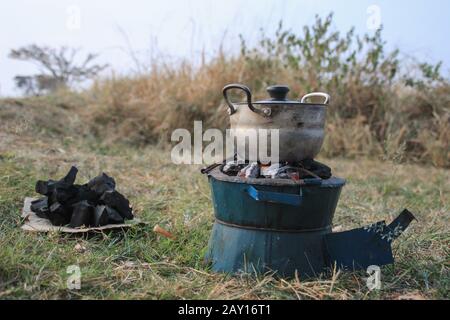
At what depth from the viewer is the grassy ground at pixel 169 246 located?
97.3 inches

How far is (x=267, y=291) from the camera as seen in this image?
2.47 meters

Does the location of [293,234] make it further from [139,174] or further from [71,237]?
[139,174]

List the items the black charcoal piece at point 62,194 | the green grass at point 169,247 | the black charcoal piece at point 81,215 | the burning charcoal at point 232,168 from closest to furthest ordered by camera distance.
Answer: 1. the green grass at point 169,247
2. the burning charcoal at point 232,168
3. the black charcoal piece at point 81,215
4. the black charcoal piece at point 62,194

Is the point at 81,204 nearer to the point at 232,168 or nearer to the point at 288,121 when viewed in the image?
the point at 232,168

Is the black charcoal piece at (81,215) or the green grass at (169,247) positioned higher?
the black charcoal piece at (81,215)

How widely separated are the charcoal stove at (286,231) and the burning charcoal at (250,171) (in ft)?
0.09

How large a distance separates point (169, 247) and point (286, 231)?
0.87 metres

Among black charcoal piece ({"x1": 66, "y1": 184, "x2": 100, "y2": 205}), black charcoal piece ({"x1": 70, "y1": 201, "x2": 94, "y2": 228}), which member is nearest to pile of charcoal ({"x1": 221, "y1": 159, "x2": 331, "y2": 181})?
black charcoal piece ({"x1": 70, "y1": 201, "x2": 94, "y2": 228})

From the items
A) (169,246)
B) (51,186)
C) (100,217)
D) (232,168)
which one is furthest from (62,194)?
(232,168)

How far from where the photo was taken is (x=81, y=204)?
3426mm

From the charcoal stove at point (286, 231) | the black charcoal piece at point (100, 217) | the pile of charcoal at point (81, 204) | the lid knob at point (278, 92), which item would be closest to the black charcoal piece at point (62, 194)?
the pile of charcoal at point (81, 204)

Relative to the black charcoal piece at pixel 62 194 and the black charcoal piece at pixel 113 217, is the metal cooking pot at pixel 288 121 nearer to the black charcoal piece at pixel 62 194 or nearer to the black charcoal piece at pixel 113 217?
the black charcoal piece at pixel 113 217

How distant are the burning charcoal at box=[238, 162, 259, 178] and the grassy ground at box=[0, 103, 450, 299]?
1.70 feet

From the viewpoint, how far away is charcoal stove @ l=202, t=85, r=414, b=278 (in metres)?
2.55
